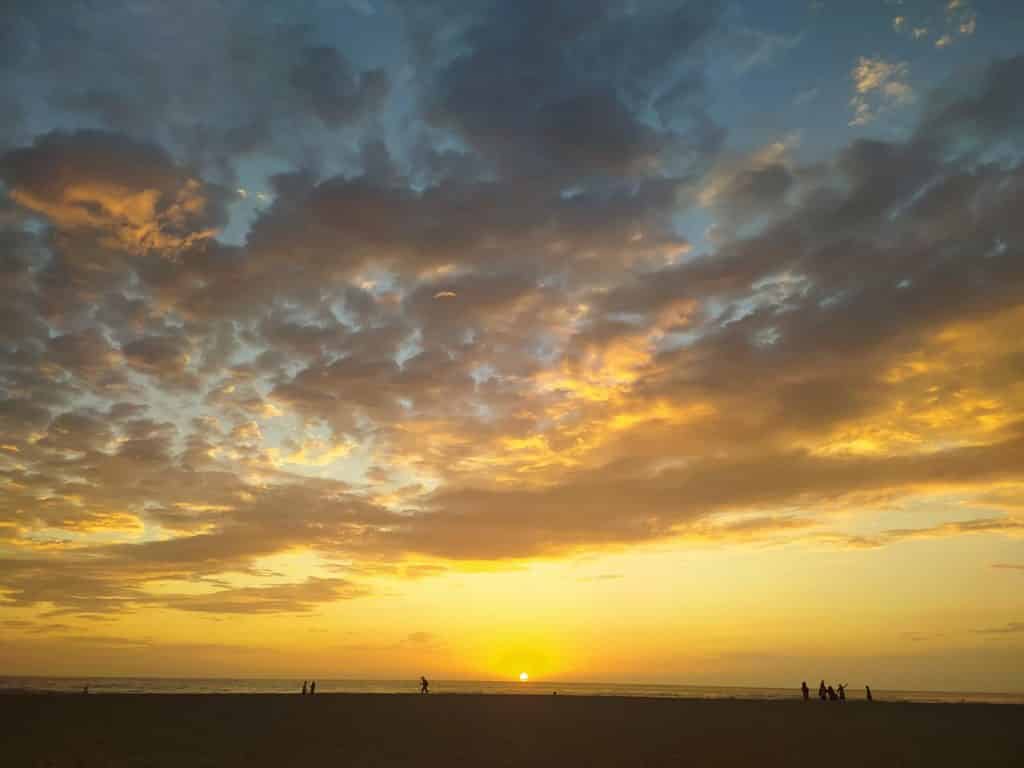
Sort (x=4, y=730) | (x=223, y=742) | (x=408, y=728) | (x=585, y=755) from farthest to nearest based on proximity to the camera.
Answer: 1. (x=408, y=728)
2. (x=4, y=730)
3. (x=223, y=742)
4. (x=585, y=755)

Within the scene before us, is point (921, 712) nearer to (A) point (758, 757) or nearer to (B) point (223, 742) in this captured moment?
(A) point (758, 757)

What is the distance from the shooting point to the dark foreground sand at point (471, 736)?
2362 centimetres

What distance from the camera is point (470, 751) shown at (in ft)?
82.9

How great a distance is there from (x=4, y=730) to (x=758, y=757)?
29.6 meters

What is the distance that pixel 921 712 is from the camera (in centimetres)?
4684

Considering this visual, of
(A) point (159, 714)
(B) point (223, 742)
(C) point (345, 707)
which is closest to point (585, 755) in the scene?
(B) point (223, 742)

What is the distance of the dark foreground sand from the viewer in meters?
23.6

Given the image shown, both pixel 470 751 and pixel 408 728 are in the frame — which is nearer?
pixel 470 751

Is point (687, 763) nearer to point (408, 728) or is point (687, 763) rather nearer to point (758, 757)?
point (758, 757)

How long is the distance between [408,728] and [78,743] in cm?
1274

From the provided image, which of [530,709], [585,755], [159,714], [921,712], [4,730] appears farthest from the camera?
[921,712]

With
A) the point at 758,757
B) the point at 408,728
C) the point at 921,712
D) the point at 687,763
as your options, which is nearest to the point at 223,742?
the point at 408,728

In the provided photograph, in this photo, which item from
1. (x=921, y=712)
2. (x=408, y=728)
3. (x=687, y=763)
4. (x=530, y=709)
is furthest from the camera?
(x=921, y=712)

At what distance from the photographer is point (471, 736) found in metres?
29.2
